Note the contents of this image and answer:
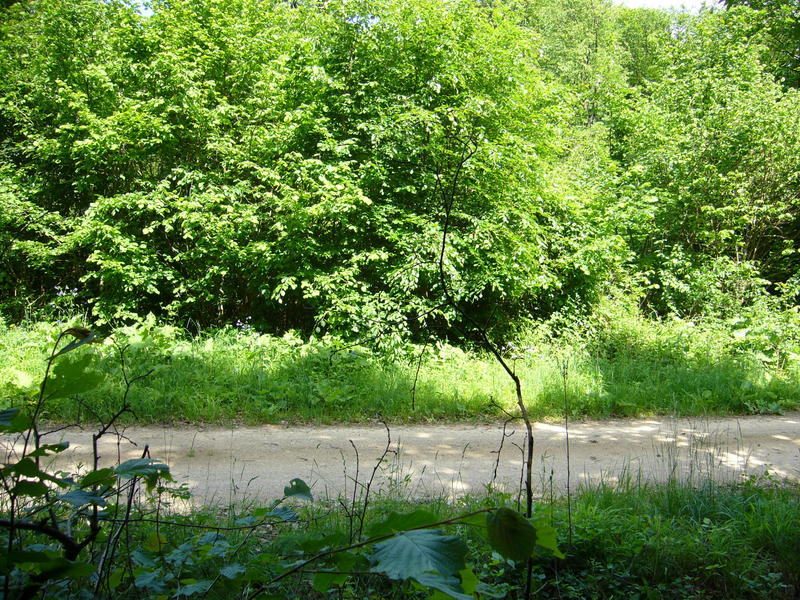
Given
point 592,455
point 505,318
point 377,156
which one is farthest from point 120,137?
point 592,455

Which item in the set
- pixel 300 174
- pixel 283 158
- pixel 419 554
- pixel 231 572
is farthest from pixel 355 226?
pixel 419 554

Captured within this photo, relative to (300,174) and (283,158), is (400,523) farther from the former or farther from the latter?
(283,158)

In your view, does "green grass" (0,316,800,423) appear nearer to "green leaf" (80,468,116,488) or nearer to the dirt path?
the dirt path

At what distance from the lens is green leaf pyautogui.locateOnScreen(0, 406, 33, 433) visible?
109 cm

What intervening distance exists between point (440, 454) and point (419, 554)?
515 centimetres

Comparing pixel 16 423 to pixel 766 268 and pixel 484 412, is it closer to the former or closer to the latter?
pixel 484 412

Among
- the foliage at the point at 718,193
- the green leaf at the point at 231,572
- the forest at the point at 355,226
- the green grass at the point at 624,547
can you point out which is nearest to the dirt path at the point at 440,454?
the forest at the point at 355,226

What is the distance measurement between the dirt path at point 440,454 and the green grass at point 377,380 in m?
0.38

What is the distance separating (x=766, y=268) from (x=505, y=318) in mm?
8114

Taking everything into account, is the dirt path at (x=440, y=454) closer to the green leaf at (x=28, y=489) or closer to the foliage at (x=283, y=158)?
the green leaf at (x=28, y=489)

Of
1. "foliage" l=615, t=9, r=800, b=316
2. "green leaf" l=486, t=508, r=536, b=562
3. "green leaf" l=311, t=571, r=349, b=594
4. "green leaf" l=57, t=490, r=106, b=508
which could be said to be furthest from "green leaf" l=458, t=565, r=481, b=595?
"foliage" l=615, t=9, r=800, b=316

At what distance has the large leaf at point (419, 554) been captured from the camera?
89 centimetres

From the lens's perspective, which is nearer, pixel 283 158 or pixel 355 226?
pixel 355 226

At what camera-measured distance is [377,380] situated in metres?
7.91
